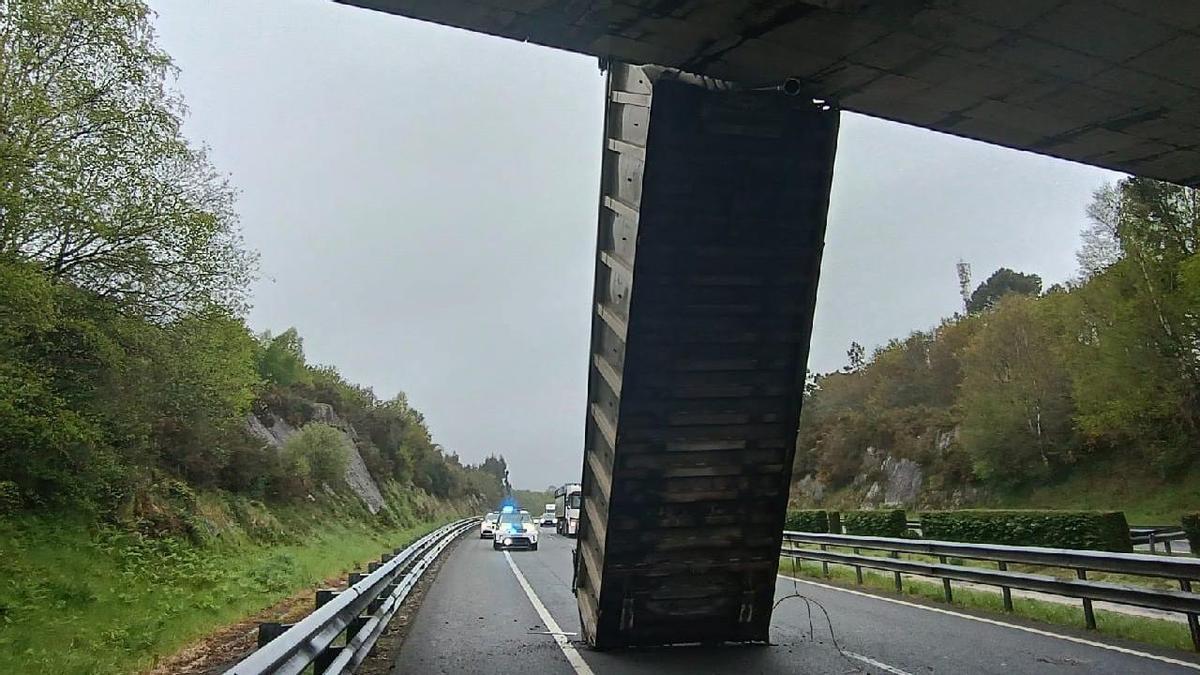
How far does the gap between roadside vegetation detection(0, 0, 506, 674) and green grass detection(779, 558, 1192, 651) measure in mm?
10427

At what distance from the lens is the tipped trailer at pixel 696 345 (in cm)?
653

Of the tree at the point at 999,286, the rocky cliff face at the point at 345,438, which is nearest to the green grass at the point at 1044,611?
the rocky cliff face at the point at 345,438

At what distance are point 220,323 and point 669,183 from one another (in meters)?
16.7

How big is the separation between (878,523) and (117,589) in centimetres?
2058

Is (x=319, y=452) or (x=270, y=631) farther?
(x=319, y=452)

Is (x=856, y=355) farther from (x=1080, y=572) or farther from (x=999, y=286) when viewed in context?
(x=1080, y=572)

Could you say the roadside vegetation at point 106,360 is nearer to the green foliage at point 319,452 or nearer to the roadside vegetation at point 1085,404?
the green foliage at point 319,452

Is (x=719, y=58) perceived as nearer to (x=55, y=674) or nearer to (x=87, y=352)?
(x=55, y=674)

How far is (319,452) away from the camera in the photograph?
136 feet

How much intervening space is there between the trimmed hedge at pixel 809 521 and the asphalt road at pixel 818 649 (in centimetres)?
1602

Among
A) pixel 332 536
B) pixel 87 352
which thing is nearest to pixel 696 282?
pixel 87 352

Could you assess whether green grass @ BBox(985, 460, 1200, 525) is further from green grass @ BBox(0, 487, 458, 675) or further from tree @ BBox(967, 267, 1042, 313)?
tree @ BBox(967, 267, 1042, 313)

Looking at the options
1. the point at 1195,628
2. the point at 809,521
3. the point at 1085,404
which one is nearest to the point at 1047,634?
the point at 1195,628

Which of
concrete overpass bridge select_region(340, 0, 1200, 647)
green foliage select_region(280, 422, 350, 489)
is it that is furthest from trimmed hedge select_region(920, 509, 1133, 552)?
green foliage select_region(280, 422, 350, 489)
